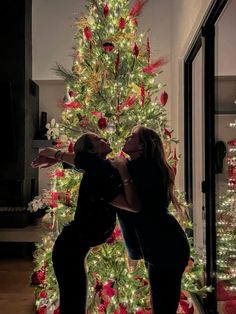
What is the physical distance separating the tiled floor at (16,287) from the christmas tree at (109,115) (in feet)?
2.52

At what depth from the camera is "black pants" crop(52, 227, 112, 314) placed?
5.03 ft

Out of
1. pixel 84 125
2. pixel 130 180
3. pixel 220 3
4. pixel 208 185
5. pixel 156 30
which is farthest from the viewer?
pixel 156 30

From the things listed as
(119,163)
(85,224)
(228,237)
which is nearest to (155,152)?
(119,163)

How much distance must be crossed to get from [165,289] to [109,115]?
3.16ft

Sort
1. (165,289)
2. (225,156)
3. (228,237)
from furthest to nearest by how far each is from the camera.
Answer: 1. (225,156)
2. (228,237)
3. (165,289)

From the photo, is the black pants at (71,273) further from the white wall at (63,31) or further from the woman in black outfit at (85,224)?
the white wall at (63,31)

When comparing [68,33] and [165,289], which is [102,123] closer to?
[165,289]

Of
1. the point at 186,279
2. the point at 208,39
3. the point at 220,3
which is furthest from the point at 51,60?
the point at 186,279

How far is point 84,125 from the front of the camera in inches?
81.4

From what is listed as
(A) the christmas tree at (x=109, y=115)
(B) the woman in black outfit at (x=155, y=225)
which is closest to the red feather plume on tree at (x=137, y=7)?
(A) the christmas tree at (x=109, y=115)

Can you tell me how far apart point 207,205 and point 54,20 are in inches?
119

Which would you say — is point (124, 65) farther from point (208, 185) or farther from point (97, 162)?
point (208, 185)

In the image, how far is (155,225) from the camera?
1.48 m

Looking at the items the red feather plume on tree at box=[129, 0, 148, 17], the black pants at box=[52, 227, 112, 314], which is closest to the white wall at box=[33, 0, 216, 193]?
the red feather plume on tree at box=[129, 0, 148, 17]
